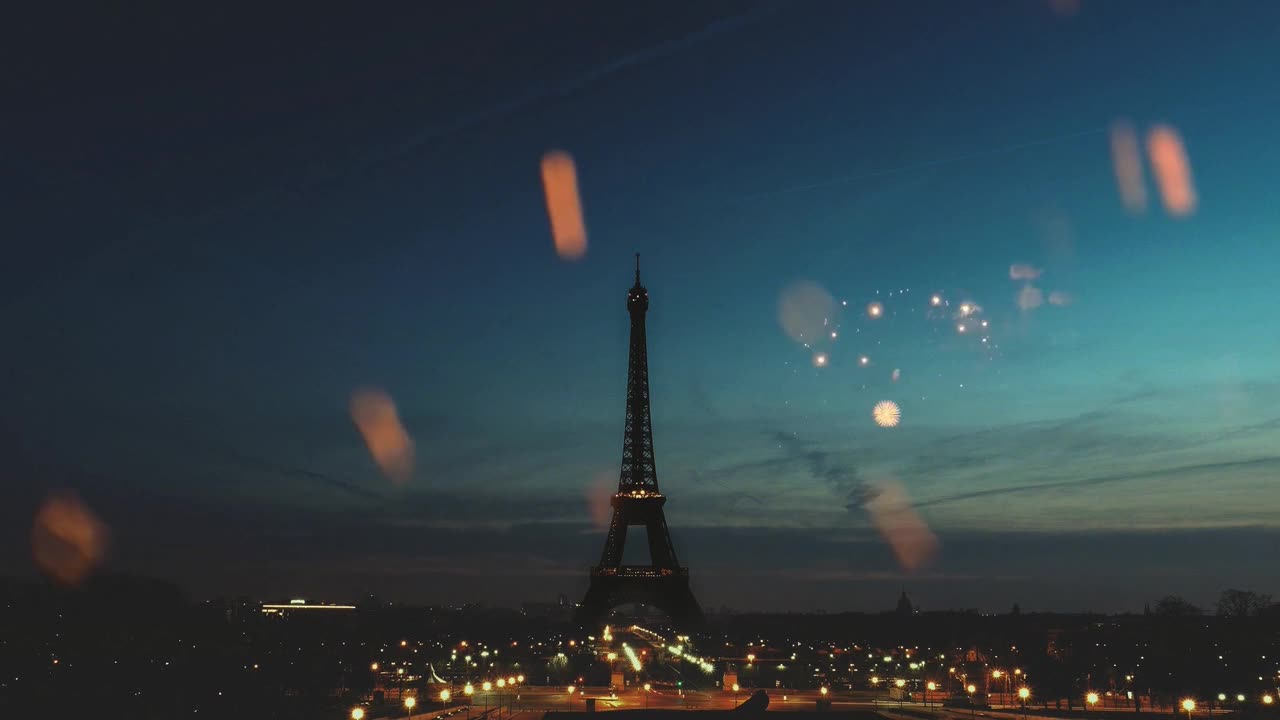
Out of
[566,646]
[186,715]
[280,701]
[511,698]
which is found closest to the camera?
[186,715]

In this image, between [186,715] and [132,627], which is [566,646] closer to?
[132,627]

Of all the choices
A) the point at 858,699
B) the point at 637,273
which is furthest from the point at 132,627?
the point at 637,273

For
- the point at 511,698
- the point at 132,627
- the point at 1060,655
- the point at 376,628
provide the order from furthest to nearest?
the point at 376,628 → the point at 1060,655 → the point at 511,698 → the point at 132,627

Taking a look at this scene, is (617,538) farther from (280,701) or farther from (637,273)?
(280,701)

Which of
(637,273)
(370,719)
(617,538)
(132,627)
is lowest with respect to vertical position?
(370,719)

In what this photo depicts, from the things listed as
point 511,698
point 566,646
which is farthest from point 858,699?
point 566,646

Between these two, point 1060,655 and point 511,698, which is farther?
point 1060,655

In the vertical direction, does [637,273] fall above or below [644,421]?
above
